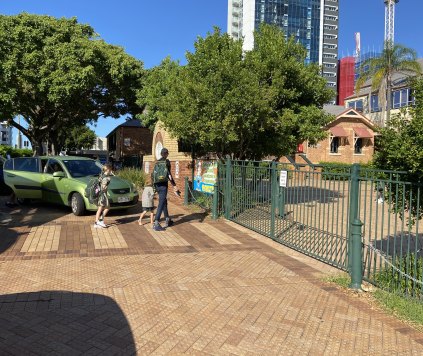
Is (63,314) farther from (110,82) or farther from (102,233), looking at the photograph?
(110,82)

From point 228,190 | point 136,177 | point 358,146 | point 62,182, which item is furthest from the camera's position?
point 358,146

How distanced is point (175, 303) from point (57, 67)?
19.8 meters

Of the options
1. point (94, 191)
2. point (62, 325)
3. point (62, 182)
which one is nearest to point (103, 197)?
point (94, 191)

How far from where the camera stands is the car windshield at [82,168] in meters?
11.6

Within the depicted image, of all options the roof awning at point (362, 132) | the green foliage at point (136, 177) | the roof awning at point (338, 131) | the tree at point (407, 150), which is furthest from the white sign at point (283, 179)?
the roof awning at point (362, 132)

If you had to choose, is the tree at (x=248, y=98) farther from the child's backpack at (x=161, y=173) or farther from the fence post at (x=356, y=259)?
the fence post at (x=356, y=259)

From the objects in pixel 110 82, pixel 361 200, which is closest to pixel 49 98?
pixel 110 82

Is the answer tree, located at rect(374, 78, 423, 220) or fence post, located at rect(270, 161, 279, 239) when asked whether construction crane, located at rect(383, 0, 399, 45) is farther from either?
tree, located at rect(374, 78, 423, 220)

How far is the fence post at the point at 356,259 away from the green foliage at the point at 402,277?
32cm

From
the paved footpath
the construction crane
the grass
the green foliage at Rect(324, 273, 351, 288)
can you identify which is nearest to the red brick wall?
the paved footpath

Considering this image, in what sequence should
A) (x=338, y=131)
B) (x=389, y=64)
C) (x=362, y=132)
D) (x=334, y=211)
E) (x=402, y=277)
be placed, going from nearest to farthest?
(x=402, y=277) → (x=334, y=211) → (x=389, y=64) → (x=338, y=131) → (x=362, y=132)

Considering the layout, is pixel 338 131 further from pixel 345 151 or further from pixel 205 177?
pixel 205 177

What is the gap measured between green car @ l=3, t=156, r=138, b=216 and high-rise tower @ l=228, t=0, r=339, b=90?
332 ft

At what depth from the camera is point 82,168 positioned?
11945 millimetres
